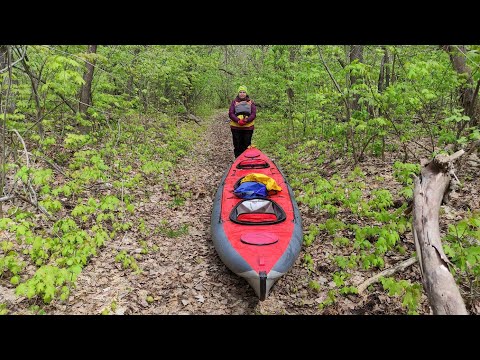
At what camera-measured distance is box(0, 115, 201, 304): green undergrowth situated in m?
4.06

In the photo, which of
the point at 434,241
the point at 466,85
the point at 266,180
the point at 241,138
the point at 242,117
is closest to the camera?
the point at 434,241

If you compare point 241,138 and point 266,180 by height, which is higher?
point 241,138

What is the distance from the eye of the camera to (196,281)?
4844mm

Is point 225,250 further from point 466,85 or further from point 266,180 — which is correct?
point 466,85

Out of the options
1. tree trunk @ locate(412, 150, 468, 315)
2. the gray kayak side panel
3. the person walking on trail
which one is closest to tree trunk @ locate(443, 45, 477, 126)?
tree trunk @ locate(412, 150, 468, 315)

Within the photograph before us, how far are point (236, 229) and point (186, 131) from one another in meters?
10.8

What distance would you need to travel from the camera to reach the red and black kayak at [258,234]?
4.13 meters

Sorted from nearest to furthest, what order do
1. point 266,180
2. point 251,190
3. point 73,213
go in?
point 73,213, point 251,190, point 266,180

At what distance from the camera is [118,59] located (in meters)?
10.2

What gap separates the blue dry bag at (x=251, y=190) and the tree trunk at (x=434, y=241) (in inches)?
115

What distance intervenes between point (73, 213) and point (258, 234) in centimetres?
325

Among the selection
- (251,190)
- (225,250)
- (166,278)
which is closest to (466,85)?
(251,190)

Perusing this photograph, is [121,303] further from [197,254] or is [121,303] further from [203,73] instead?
[203,73]

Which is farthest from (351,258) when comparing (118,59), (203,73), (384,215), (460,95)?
(203,73)
